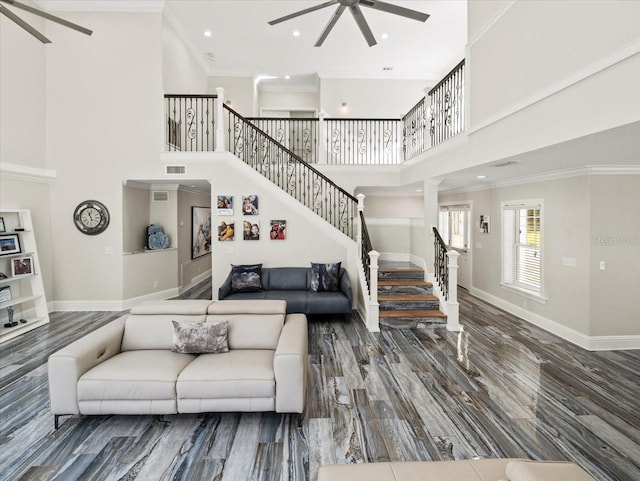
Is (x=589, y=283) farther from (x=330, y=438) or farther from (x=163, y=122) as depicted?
(x=163, y=122)

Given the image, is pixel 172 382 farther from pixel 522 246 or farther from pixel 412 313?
pixel 522 246

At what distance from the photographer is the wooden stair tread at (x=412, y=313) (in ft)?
18.8

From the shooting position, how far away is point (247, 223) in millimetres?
6773

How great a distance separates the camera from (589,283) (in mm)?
4895

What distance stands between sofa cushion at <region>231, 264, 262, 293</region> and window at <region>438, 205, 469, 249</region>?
207 inches

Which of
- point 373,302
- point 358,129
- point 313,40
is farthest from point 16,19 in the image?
point 358,129

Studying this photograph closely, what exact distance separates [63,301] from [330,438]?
639 centimetres

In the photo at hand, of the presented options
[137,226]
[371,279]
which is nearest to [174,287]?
[137,226]

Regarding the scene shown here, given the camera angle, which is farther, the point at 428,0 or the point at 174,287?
the point at 174,287

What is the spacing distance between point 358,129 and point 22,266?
7244 millimetres

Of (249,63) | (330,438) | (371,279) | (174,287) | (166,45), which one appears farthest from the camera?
(249,63)

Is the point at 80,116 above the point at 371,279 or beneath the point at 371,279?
above

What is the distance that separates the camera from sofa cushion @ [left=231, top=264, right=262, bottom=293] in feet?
20.3

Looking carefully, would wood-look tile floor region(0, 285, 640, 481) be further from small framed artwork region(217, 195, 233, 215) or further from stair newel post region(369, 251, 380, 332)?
small framed artwork region(217, 195, 233, 215)
